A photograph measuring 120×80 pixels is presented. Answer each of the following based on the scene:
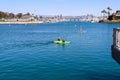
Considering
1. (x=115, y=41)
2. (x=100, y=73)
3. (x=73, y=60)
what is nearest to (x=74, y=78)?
(x=100, y=73)

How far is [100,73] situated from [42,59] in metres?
14.1

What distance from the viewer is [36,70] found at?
34.8 meters

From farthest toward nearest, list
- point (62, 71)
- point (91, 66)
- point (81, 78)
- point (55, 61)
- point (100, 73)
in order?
point (55, 61) → point (91, 66) → point (62, 71) → point (100, 73) → point (81, 78)

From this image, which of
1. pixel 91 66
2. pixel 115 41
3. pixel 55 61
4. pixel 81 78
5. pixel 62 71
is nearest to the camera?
pixel 115 41

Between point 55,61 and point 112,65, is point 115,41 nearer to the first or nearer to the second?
point 112,65

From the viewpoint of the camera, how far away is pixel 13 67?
1471 inches

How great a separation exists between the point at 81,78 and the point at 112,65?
842 centimetres

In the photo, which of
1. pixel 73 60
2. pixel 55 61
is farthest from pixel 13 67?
pixel 73 60

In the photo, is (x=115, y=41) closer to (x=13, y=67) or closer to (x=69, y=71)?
(x=69, y=71)

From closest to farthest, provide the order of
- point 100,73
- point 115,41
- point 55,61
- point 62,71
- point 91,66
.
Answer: point 115,41 → point 100,73 → point 62,71 → point 91,66 → point 55,61

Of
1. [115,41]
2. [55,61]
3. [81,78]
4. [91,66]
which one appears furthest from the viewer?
[55,61]

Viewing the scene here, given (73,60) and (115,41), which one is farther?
(73,60)

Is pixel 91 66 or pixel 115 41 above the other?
pixel 115 41

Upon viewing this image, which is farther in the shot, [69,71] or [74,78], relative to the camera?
[69,71]
